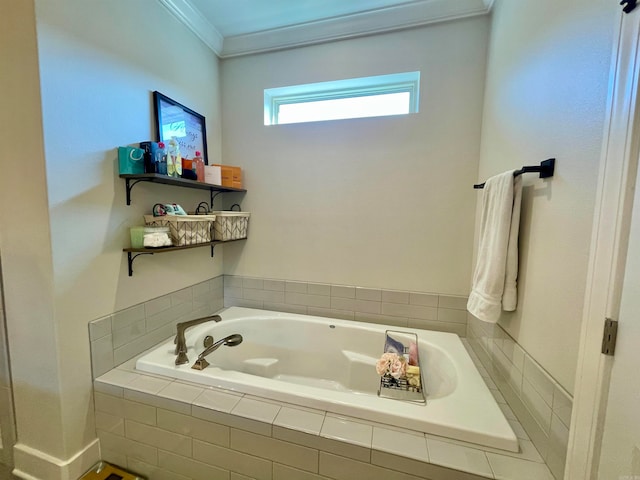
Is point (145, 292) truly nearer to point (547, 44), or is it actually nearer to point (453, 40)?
point (547, 44)

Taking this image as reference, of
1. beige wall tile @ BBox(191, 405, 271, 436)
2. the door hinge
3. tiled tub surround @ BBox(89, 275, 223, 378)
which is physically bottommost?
beige wall tile @ BBox(191, 405, 271, 436)

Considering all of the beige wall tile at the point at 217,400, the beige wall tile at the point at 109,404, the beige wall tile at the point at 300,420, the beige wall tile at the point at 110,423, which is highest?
the beige wall tile at the point at 300,420

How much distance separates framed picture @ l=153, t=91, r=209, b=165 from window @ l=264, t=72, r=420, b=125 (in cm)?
50

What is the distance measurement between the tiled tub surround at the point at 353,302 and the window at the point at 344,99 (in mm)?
1276

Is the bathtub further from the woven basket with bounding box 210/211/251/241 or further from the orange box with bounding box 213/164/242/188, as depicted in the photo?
the orange box with bounding box 213/164/242/188

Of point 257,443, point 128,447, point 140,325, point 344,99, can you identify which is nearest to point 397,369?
point 257,443

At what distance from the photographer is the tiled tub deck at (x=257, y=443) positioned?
0.88 metres

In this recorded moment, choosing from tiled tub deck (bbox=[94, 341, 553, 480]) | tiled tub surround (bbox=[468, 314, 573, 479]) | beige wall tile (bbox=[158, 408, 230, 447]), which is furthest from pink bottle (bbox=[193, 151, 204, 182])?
tiled tub surround (bbox=[468, 314, 573, 479])

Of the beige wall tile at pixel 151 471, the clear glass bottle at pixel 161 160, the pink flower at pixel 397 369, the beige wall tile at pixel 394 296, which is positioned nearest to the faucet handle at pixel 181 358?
the beige wall tile at pixel 151 471

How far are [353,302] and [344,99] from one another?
1542 mm

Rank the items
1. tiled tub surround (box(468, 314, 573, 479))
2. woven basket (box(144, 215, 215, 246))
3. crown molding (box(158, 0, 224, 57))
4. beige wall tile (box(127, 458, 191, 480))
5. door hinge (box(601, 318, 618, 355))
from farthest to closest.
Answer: crown molding (box(158, 0, 224, 57)) → woven basket (box(144, 215, 215, 246)) → beige wall tile (box(127, 458, 191, 480)) → tiled tub surround (box(468, 314, 573, 479)) → door hinge (box(601, 318, 618, 355))

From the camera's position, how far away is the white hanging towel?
1.08 m

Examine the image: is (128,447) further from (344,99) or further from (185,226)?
(344,99)

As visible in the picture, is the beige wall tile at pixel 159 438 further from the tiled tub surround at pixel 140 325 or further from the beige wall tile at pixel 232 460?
the tiled tub surround at pixel 140 325
